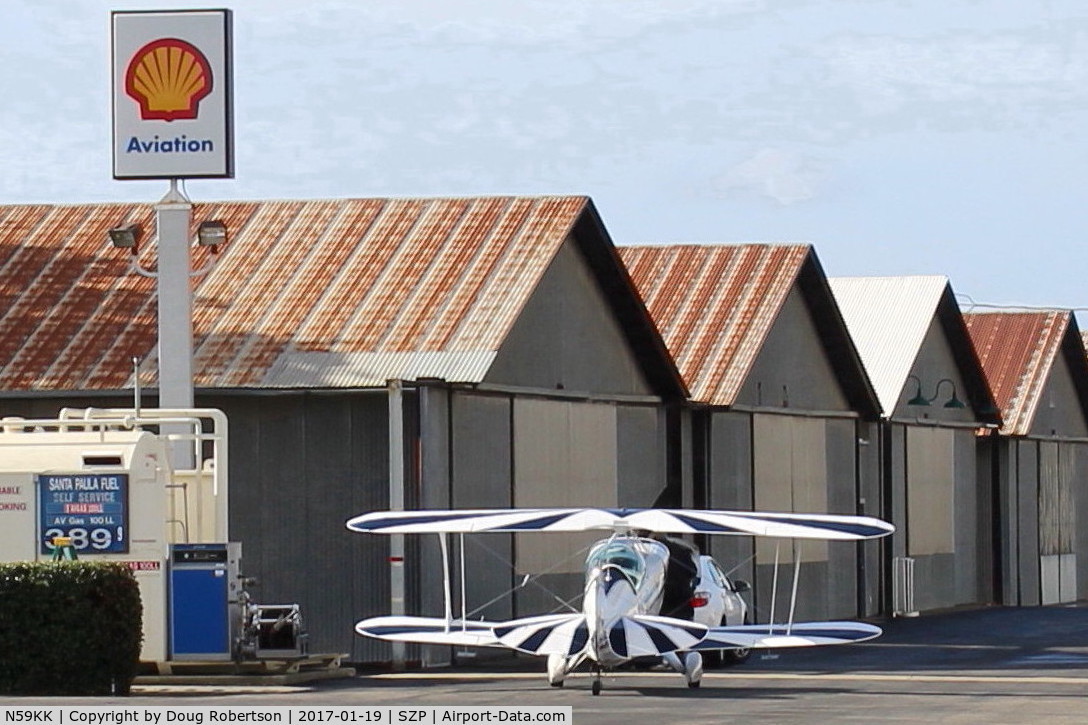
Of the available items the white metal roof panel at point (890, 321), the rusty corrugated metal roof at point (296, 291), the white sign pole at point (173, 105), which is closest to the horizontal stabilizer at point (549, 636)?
the rusty corrugated metal roof at point (296, 291)

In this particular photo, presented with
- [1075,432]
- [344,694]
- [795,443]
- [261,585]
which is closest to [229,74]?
[261,585]

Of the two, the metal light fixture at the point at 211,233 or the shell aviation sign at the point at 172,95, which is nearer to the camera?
the metal light fixture at the point at 211,233

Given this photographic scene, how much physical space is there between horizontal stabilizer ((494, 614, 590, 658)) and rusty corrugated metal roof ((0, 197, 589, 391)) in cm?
720

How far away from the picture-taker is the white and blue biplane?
901 inches

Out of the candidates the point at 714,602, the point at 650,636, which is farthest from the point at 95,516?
the point at 714,602

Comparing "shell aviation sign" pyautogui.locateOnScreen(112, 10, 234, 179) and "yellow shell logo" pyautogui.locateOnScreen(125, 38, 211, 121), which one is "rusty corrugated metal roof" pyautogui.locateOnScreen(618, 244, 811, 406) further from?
"yellow shell logo" pyautogui.locateOnScreen(125, 38, 211, 121)

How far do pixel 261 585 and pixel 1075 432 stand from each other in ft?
114

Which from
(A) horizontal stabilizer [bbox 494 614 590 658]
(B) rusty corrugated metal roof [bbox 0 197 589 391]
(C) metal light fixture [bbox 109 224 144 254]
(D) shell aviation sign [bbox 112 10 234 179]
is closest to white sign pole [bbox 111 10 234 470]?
(D) shell aviation sign [bbox 112 10 234 179]

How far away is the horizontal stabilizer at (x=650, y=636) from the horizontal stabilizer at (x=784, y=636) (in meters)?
0.16

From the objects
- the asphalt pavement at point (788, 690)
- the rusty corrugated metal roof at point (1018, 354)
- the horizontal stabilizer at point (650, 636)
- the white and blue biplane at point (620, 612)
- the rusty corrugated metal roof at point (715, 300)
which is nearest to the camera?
the asphalt pavement at point (788, 690)

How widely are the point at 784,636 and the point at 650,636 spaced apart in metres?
2.13

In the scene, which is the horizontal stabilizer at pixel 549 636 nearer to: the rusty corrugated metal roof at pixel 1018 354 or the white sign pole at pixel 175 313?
the white sign pole at pixel 175 313

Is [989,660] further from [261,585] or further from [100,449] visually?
[100,449]

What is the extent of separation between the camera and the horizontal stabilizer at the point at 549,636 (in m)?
23.0
